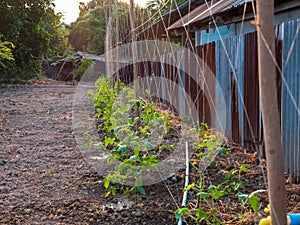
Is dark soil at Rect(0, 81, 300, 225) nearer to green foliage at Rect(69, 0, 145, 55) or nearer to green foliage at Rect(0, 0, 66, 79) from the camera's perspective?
green foliage at Rect(0, 0, 66, 79)

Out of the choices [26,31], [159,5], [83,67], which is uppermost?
[26,31]

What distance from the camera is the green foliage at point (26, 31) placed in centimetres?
1213

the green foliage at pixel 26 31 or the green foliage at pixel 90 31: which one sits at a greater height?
the green foliage at pixel 90 31

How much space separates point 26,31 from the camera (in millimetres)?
13148

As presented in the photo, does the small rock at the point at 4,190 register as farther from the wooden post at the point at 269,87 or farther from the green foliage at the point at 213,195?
the wooden post at the point at 269,87

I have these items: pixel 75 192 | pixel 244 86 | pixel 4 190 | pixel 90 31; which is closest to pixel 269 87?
pixel 75 192

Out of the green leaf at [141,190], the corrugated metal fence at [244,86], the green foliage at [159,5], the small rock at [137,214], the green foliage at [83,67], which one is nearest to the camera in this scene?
the small rock at [137,214]

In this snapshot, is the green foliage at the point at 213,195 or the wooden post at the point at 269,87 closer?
the wooden post at the point at 269,87

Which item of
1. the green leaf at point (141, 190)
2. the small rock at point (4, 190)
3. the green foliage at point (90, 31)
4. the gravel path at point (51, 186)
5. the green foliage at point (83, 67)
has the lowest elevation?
the small rock at point (4, 190)

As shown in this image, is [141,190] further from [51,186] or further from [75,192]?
[51,186]

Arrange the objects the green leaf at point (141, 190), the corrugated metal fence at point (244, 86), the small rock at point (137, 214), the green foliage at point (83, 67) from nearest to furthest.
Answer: the small rock at point (137, 214), the green leaf at point (141, 190), the corrugated metal fence at point (244, 86), the green foliage at point (83, 67)

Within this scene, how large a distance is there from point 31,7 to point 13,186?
40.1 feet

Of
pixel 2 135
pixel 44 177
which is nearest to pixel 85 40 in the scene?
pixel 2 135

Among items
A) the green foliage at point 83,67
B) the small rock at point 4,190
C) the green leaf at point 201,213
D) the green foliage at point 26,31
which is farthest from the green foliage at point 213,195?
the green foliage at point 83,67
